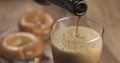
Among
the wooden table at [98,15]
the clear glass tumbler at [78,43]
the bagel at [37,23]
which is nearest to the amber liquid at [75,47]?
the clear glass tumbler at [78,43]

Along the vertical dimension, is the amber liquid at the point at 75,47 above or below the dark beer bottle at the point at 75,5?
below

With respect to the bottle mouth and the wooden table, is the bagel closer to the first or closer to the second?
the wooden table

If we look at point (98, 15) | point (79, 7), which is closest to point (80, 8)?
point (79, 7)

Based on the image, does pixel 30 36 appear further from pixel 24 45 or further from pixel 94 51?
pixel 94 51

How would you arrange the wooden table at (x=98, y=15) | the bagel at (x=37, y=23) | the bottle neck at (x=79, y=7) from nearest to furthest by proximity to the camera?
the bottle neck at (x=79, y=7)
the wooden table at (x=98, y=15)
the bagel at (x=37, y=23)

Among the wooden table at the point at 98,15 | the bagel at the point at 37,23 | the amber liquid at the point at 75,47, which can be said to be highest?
the amber liquid at the point at 75,47

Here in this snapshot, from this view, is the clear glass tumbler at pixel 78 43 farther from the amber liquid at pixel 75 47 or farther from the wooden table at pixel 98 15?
the wooden table at pixel 98 15

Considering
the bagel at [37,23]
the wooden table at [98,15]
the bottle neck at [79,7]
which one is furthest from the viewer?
the bagel at [37,23]

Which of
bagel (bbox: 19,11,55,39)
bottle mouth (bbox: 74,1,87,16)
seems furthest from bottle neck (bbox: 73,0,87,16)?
bagel (bbox: 19,11,55,39)
